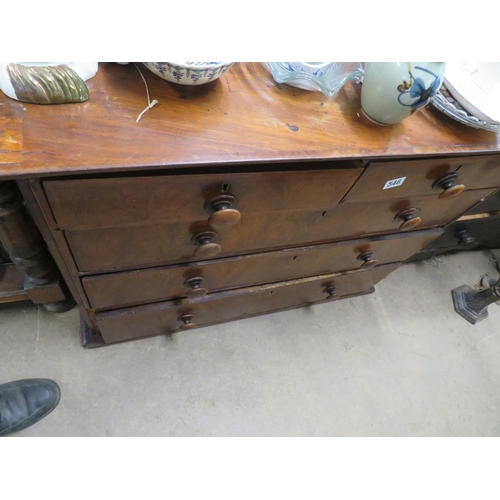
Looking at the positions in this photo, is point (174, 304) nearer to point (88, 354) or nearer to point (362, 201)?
point (88, 354)

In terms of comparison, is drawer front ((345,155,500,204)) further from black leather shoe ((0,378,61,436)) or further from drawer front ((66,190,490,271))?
black leather shoe ((0,378,61,436))

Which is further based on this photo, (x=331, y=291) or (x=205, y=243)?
(x=331, y=291)

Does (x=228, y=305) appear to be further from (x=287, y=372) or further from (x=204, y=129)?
(x=204, y=129)

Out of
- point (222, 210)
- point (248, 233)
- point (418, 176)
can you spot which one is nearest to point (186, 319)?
point (248, 233)

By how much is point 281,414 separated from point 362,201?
28.4 inches

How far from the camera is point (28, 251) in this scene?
2.38 ft

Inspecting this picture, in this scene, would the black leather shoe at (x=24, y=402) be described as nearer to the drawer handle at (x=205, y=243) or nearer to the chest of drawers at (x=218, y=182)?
the chest of drawers at (x=218, y=182)

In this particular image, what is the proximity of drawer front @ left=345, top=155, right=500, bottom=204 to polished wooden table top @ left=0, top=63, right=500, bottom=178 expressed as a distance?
0.14ft

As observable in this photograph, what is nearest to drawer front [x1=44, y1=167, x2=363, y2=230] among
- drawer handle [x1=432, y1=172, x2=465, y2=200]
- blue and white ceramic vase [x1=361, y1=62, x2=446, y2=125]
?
blue and white ceramic vase [x1=361, y1=62, x2=446, y2=125]

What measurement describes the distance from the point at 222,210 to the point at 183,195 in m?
0.06

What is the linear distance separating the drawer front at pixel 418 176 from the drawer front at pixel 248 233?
5cm

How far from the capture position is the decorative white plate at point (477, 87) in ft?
1.98

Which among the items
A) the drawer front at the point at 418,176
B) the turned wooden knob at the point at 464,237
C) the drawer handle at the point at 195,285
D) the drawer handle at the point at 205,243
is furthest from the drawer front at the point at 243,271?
the turned wooden knob at the point at 464,237

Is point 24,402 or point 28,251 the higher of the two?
point 28,251
